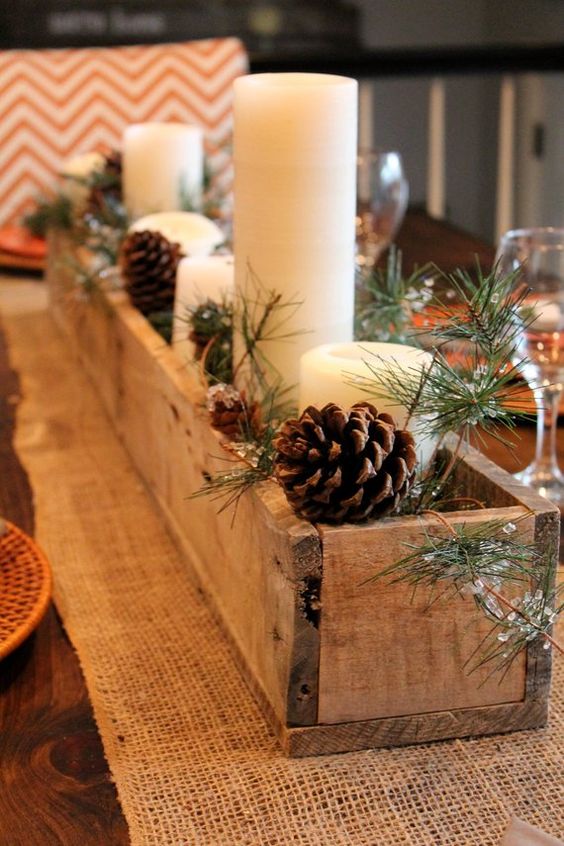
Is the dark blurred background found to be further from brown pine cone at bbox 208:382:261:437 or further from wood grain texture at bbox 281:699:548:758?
wood grain texture at bbox 281:699:548:758

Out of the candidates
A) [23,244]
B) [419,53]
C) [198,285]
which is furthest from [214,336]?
[419,53]

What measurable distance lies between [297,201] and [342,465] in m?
0.22

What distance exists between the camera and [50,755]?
2.13ft

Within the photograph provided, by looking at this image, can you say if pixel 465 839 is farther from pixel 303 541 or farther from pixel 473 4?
pixel 473 4

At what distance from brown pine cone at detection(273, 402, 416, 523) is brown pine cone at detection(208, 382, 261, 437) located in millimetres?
134

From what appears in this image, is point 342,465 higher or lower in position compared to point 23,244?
higher

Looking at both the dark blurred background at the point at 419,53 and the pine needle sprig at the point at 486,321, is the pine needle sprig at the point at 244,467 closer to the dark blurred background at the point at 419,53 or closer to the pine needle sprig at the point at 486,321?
the pine needle sprig at the point at 486,321

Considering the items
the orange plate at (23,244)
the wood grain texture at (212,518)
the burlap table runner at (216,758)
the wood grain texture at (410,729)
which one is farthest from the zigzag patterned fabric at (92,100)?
the wood grain texture at (410,729)

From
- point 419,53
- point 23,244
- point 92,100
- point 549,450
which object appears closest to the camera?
point 549,450

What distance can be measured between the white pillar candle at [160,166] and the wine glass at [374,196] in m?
→ 0.19

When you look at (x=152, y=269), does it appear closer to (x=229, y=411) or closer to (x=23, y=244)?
(x=229, y=411)

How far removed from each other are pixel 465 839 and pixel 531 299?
1.68 feet

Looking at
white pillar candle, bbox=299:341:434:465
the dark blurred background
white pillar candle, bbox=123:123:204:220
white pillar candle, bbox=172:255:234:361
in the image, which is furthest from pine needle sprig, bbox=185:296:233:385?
the dark blurred background

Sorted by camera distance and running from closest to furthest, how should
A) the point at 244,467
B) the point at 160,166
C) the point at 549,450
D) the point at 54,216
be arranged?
the point at 244,467
the point at 549,450
the point at 160,166
the point at 54,216
